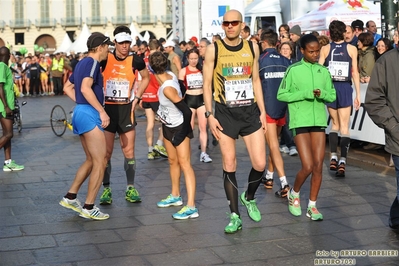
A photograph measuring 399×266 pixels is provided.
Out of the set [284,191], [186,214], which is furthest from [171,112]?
[284,191]

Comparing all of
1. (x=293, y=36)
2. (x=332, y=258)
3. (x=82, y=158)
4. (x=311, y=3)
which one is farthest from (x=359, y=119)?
(x=311, y=3)

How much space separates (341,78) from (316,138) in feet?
8.80

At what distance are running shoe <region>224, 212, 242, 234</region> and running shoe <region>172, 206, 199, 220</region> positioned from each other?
0.70 metres

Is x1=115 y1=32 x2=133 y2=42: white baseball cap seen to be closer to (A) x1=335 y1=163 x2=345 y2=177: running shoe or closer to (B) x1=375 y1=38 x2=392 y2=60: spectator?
(A) x1=335 y1=163 x2=345 y2=177: running shoe

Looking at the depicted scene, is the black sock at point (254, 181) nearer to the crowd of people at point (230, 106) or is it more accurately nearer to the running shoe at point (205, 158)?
the crowd of people at point (230, 106)

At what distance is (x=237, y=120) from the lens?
23.0 feet

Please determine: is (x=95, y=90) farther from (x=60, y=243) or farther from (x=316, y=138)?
(x=316, y=138)

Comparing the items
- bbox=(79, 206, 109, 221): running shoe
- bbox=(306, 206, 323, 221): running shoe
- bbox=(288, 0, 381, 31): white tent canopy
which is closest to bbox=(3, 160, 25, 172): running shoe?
bbox=(79, 206, 109, 221): running shoe

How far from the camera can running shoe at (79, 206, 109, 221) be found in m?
7.60

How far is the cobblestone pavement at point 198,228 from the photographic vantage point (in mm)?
6117

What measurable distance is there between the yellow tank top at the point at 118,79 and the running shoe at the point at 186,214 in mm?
1587

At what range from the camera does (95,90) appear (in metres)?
7.73

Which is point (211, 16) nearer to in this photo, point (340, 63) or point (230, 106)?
point (340, 63)

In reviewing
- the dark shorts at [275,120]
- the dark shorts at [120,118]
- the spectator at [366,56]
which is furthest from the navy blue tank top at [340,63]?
the dark shorts at [120,118]
